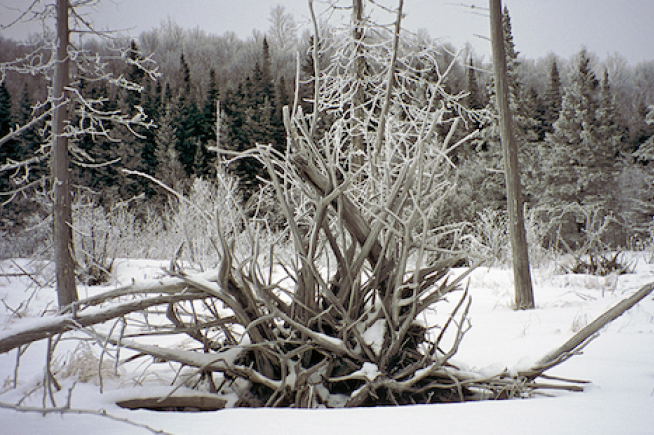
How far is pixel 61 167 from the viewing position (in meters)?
6.99

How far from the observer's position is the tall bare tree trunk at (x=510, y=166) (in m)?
5.75

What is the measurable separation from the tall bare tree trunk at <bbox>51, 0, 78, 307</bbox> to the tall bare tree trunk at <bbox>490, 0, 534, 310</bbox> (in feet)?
22.0

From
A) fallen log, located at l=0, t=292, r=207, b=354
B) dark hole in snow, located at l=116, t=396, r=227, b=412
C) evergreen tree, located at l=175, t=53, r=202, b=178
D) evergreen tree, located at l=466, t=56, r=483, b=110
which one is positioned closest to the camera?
fallen log, located at l=0, t=292, r=207, b=354

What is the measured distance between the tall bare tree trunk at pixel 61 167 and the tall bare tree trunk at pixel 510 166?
22.0 ft

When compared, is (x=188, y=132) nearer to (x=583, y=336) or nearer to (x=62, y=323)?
(x=62, y=323)

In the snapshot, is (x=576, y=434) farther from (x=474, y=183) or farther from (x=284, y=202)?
(x=474, y=183)

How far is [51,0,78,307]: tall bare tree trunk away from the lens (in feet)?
22.6

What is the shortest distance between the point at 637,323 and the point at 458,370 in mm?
2883

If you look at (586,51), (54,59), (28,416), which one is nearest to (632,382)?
(28,416)

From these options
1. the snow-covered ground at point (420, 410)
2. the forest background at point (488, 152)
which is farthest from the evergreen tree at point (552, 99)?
the snow-covered ground at point (420, 410)

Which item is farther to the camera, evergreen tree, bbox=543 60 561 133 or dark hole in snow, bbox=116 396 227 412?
evergreen tree, bbox=543 60 561 133

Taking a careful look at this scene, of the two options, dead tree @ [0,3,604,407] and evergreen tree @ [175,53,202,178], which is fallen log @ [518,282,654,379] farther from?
evergreen tree @ [175,53,202,178]

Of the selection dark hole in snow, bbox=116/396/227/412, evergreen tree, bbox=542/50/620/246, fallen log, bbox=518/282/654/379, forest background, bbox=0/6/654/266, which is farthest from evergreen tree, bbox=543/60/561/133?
dark hole in snow, bbox=116/396/227/412

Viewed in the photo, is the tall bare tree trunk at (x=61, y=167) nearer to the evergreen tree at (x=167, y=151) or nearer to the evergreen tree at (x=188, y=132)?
the evergreen tree at (x=167, y=151)
